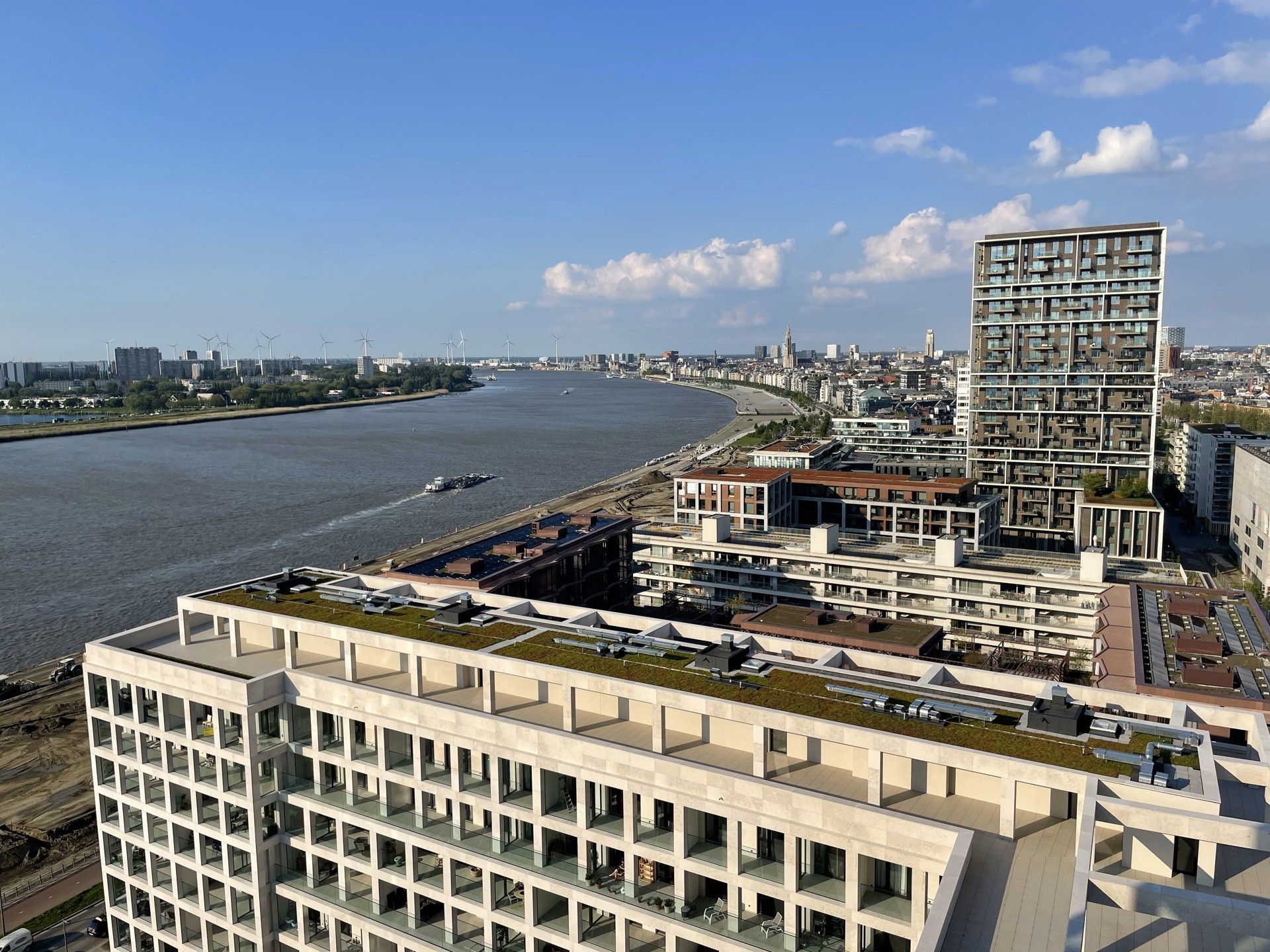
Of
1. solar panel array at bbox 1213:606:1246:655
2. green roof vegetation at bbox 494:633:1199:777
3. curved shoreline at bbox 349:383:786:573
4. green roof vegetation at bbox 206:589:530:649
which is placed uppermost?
green roof vegetation at bbox 206:589:530:649

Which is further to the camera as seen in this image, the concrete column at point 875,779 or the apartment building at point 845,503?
the apartment building at point 845,503

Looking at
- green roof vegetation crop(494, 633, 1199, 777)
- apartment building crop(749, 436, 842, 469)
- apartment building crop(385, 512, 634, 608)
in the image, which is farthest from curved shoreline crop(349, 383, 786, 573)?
green roof vegetation crop(494, 633, 1199, 777)

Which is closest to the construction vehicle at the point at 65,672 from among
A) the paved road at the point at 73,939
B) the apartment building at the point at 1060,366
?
the paved road at the point at 73,939

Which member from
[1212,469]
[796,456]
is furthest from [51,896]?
[1212,469]

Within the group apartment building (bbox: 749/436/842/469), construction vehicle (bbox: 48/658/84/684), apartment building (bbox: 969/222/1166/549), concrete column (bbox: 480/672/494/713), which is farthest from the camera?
apartment building (bbox: 749/436/842/469)

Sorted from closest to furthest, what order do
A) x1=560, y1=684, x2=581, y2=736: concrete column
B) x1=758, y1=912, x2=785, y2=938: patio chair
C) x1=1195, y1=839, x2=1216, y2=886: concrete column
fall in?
x1=1195, y1=839, x2=1216, y2=886: concrete column
x1=758, y1=912, x2=785, y2=938: patio chair
x1=560, y1=684, x2=581, y2=736: concrete column

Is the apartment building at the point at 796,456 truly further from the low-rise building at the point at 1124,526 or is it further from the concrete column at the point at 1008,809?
the concrete column at the point at 1008,809

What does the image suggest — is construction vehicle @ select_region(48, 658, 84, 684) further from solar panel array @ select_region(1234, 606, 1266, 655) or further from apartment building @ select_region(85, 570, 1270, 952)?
solar panel array @ select_region(1234, 606, 1266, 655)
